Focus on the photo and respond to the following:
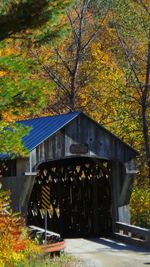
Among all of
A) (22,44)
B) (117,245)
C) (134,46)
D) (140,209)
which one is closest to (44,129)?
(117,245)

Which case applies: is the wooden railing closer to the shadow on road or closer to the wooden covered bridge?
the shadow on road

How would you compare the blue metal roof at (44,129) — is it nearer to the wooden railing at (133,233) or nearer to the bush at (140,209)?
the wooden railing at (133,233)

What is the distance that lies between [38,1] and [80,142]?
34.5 ft

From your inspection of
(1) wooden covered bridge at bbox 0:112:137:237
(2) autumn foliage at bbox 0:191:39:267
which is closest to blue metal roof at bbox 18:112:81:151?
(1) wooden covered bridge at bbox 0:112:137:237

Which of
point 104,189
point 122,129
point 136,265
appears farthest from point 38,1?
point 122,129

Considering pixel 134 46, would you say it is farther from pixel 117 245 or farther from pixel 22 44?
pixel 22 44

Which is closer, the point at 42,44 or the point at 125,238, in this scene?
the point at 42,44

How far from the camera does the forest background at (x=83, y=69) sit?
12.2m

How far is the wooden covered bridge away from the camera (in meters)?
19.8

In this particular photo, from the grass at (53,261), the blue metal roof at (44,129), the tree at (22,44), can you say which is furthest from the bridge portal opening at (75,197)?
the tree at (22,44)

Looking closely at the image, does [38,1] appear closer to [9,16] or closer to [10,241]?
[9,16]

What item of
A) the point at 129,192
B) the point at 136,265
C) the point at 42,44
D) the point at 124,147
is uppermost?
the point at 42,44

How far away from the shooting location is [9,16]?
11.2 m

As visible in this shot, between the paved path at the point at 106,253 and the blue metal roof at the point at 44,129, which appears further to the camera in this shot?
the blue metal roof at the point at 44,129
